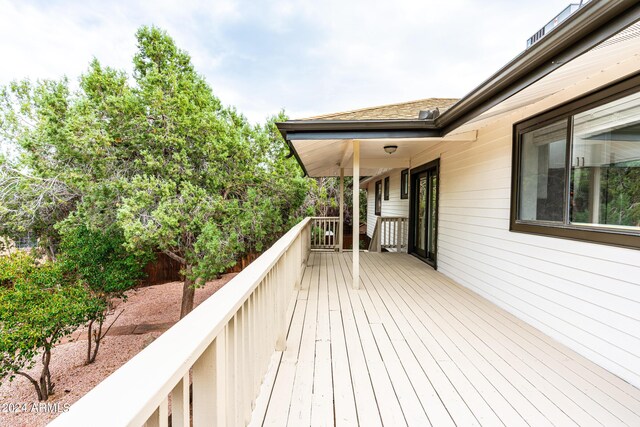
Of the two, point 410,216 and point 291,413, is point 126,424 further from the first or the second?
point 410,216

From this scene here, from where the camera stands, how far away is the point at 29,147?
7223 mm

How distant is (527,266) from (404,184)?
5427 mm

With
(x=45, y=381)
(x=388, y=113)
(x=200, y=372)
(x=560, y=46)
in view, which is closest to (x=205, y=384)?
(x=200, y=372)

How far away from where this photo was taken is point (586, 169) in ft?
8.54

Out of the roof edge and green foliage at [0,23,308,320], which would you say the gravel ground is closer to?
green foliage at [0,23,308,320]

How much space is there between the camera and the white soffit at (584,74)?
182cm

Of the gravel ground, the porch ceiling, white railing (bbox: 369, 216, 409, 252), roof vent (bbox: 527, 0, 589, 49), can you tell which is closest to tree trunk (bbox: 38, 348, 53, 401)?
the gravel ground

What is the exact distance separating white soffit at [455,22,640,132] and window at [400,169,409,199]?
16.1ft

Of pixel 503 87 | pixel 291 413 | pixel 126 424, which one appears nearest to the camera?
pixel 126 424

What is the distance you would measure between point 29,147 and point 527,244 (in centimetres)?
1041

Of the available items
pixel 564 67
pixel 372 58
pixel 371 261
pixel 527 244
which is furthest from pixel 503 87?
pixel 372 58

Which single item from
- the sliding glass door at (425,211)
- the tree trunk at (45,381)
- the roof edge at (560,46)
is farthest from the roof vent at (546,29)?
the tree trunk at (45,381)

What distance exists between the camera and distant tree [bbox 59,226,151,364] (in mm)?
6980

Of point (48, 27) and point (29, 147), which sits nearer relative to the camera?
point (29, 147)
